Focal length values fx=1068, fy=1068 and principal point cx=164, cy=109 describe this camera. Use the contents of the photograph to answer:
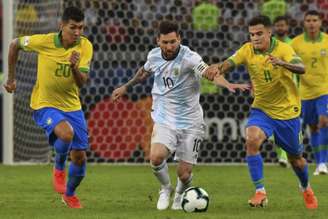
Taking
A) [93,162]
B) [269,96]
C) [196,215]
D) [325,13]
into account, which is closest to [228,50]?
[325,13]

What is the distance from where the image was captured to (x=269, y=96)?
32.9 feet

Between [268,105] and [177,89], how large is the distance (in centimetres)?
94

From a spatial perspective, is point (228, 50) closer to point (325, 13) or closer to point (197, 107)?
point (325, 13)

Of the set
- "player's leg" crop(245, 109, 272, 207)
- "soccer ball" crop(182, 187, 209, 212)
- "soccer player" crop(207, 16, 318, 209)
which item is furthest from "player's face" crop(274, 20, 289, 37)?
"soccer ball" crop(182, 187, 209, 212)

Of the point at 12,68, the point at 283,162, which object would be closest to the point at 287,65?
the point at 12,68

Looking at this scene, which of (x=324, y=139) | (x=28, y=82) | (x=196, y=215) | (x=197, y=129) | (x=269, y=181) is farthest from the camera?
(x=28, y=82)

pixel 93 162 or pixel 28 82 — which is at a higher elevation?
pixel 28 82

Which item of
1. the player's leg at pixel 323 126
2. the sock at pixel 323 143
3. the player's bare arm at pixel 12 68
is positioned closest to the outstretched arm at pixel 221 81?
the player's bare arm at pixel 12 68

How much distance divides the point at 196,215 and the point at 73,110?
1.90 metres

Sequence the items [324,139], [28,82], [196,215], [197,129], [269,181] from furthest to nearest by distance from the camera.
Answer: [28,82] < [324,139] < [269,181] < [197,129] < [196,215]

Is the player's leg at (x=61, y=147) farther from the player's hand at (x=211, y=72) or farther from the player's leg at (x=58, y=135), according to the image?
the player's hand at (x=211, y=72)

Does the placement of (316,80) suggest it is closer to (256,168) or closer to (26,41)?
(256,168)

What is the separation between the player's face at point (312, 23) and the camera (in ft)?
46.3

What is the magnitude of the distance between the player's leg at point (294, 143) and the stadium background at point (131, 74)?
6.55 meters
